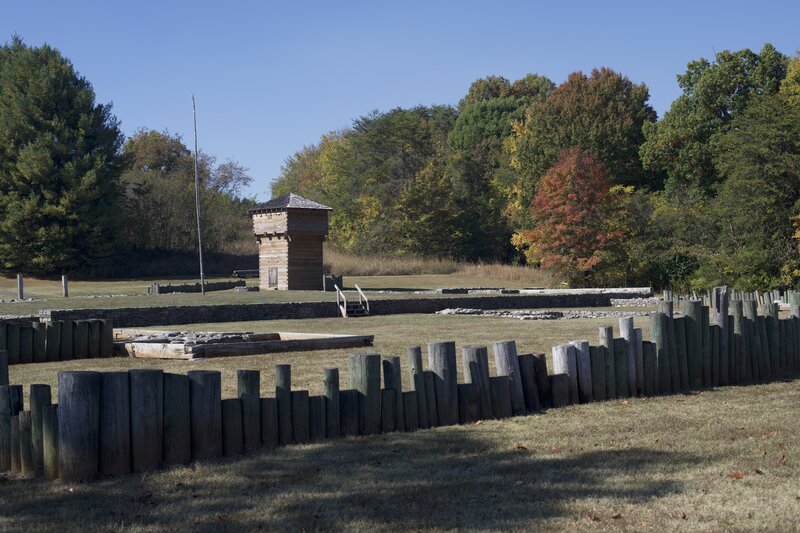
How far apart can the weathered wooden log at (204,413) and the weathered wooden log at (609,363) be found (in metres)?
5.31

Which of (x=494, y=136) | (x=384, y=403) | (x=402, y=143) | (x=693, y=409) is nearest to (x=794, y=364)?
(x=693, y=409)

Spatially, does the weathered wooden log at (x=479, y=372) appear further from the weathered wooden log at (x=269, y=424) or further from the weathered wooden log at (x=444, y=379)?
the weathered wooden log at (x=269, y=424)

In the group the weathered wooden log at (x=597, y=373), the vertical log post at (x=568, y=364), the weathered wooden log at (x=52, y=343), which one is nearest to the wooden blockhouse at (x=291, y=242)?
the weathered wooden log at (x=52, y=343)

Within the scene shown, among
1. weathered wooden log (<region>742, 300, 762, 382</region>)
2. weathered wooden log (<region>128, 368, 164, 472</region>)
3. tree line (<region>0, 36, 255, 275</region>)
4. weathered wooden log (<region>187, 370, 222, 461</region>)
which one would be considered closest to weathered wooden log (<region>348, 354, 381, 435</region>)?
weathered wooden log (<region>187, 370, 222, 461</region>)

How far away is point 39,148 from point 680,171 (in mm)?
40532

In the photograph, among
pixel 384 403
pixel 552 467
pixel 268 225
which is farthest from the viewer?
pixel 268 225

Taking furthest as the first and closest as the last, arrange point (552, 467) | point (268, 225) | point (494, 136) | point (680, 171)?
point (494, 136) → point (680, 171) → point (268, 225) → point (552, 467)

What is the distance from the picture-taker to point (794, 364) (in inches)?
597

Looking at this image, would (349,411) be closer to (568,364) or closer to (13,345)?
(568,364)

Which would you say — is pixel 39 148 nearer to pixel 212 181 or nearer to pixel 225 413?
pixel 212 181

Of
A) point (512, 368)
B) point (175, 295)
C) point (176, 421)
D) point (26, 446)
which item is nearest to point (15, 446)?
point (26, 446)

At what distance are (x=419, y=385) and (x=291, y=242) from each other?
3829 centimetres

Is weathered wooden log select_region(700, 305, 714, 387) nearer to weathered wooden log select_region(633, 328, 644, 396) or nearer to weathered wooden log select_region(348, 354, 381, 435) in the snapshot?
weathered wooden log select_region(633, 328, 644, 396)

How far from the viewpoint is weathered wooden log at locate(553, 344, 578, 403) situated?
461 inches
